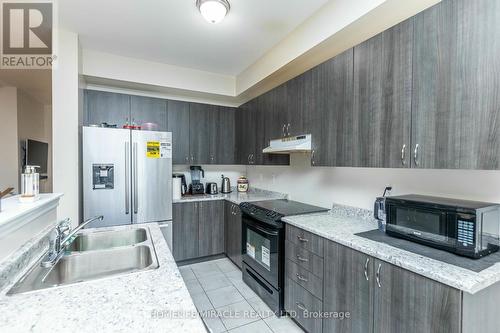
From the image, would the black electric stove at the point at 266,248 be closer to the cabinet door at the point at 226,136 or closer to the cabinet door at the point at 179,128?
the cabinet door at the point at 226,136

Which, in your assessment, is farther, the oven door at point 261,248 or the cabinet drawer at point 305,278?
the oven door at point 261,248

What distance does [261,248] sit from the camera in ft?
8.08

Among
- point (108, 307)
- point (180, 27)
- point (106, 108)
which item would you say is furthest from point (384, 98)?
point (106, 108)

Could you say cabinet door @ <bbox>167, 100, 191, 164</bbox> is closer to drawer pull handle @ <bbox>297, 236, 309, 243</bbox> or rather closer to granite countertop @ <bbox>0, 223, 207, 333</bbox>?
drawer pull handle @ <bbox>297, 236, 309, 243</bbox>

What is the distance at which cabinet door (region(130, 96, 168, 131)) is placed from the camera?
320 cm

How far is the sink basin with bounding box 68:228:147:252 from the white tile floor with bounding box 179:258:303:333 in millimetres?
910

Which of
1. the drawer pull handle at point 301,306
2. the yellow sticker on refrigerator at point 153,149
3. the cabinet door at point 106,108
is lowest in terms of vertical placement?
the drawer pull handle at point 301,306

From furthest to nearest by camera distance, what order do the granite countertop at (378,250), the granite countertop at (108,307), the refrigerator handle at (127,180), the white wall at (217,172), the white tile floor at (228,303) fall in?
the white wall at (217,172), the refrigerator handle at (127,180), the white tile floor at (228,303), the granite countertop at (378,250), the granite countertop at (108,307)

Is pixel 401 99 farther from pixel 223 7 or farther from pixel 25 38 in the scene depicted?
pixel 25 38

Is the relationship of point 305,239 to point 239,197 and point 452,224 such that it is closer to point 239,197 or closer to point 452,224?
point 452,224

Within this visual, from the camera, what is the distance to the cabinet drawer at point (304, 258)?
1800 millimetres

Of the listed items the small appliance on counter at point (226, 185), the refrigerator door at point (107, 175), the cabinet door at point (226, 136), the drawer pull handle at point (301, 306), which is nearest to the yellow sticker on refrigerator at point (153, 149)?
the refrigerator door at point (107, 175)

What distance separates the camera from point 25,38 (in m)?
2.51

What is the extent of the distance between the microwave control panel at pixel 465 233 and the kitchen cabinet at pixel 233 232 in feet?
7.12
